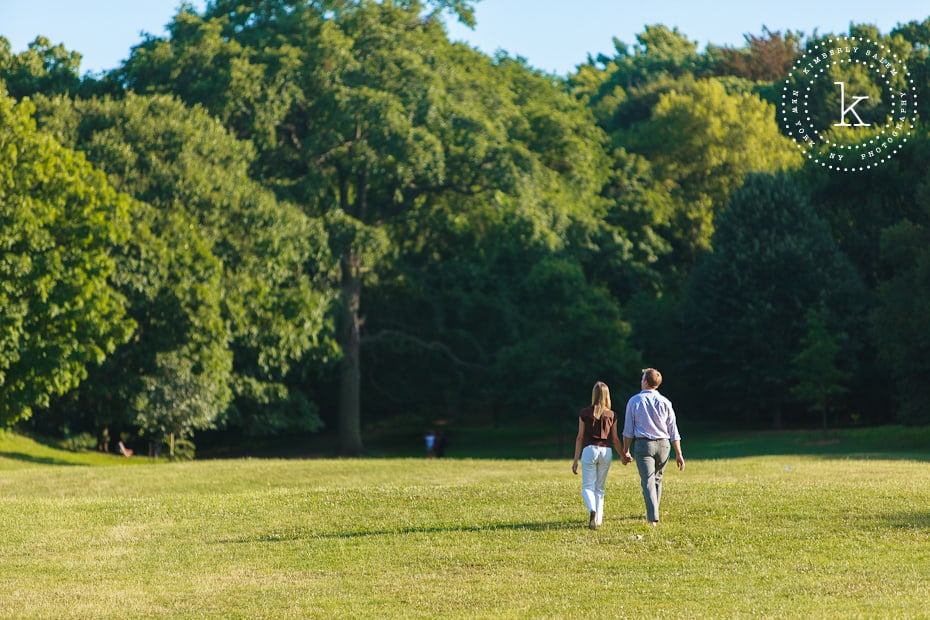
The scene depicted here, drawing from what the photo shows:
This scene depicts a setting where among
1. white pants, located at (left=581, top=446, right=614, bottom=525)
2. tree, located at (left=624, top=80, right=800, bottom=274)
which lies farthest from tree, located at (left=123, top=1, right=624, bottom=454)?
white pants, located at (left=581, top=446, right=614, bottom=525)

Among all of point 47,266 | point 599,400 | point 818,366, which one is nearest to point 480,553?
point 599,400

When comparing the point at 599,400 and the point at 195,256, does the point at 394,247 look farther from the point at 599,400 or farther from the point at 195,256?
→ the point at 599,400

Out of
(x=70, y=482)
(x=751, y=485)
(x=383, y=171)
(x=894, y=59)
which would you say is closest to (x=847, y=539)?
(x=751, y=485)

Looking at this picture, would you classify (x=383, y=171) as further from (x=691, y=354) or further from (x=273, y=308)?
(x=691, y=354)

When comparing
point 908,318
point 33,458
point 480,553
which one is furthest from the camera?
point 908,318

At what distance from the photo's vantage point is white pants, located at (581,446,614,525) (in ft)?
54.9

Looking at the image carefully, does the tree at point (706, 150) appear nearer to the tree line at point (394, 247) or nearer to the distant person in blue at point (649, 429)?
the tree line at point (394, 247)

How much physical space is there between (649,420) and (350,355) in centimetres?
3791

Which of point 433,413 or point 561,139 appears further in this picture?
point 433,413

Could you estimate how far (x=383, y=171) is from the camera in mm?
50781

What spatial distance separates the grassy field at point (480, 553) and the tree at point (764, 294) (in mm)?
34561

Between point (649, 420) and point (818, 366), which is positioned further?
point (818, 366)

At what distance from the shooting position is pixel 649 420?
1673 cm

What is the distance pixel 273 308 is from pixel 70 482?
1676 centimetres
